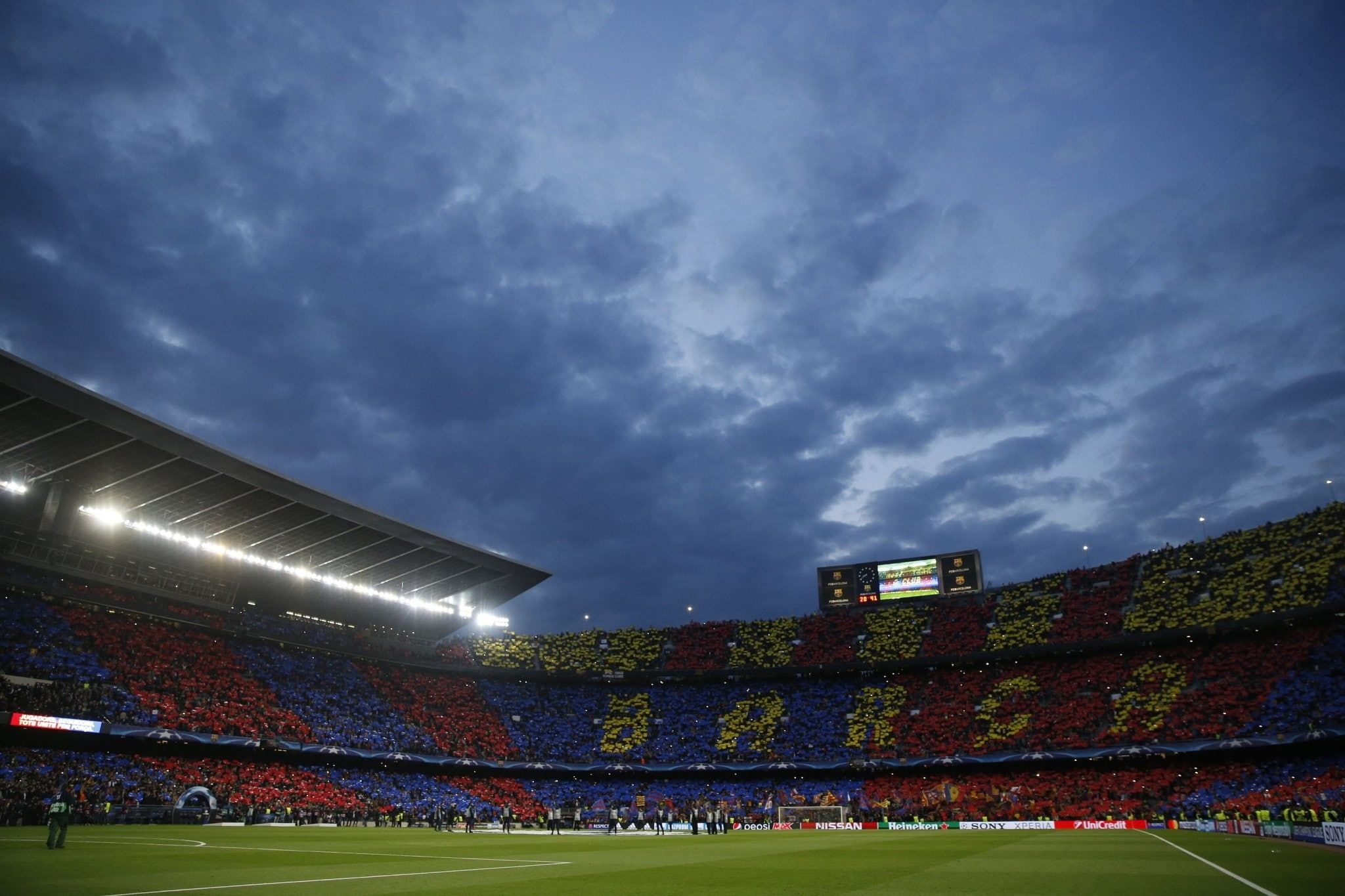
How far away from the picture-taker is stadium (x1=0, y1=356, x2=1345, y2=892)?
3697cm

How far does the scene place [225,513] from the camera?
51.9 m

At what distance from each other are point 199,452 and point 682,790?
45.8m

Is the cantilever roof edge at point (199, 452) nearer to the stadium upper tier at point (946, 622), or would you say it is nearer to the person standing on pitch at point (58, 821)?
the stadium upper tier at point (946, 622)

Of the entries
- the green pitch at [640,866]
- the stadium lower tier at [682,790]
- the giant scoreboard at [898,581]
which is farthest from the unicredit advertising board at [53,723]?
the giant scoreboard at [898,581]

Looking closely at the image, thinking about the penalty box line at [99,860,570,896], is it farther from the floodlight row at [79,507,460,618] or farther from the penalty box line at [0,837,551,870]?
the floodlight row at [79,507,460,618]

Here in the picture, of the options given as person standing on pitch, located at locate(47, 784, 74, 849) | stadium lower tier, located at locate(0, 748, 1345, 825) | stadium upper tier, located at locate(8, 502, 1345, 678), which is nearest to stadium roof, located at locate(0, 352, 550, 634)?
stadium upper tier, located at locate(8, 502, 1345, 678)

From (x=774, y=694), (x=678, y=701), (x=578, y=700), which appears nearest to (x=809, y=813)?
(x=774, y=694)

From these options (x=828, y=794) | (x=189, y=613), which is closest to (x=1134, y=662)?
(x=828, y=794)

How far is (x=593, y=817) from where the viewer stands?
55.3 m

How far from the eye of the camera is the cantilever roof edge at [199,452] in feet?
117

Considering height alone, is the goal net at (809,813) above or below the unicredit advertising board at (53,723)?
below

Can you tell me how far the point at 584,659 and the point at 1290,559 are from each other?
57.9m

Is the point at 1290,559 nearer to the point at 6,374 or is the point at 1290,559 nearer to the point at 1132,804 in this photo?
the point at 1132,804

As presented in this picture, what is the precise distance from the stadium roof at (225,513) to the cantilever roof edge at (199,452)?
7cm
